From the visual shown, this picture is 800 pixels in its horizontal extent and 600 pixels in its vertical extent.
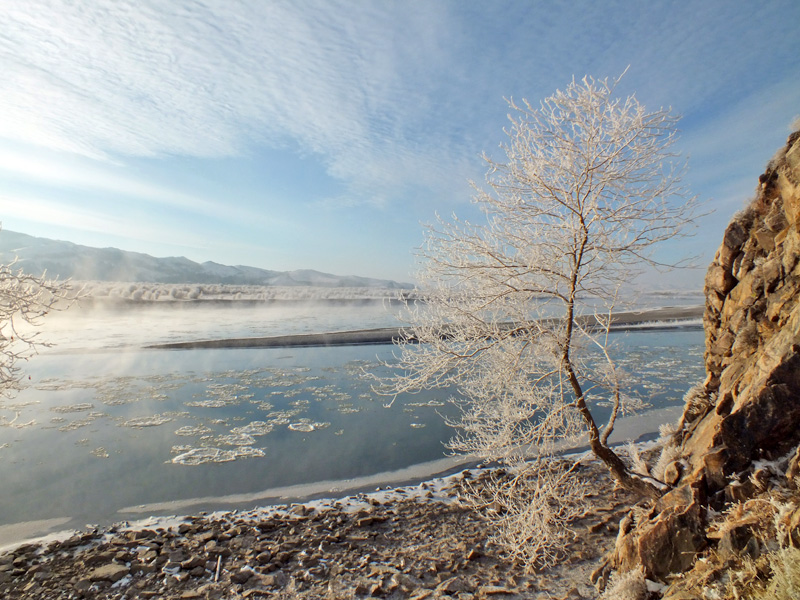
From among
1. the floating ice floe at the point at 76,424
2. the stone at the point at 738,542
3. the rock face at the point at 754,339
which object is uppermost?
the rock face at the point at 754,339

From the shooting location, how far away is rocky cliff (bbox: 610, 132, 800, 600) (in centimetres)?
336

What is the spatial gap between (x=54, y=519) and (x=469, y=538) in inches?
255

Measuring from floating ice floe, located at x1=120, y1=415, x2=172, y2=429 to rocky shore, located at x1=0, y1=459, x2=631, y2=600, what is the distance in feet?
17.6

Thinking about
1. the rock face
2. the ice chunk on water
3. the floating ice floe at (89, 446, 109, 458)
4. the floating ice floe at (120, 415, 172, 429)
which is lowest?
the floating ice floe at (89, 446, 109, 458)

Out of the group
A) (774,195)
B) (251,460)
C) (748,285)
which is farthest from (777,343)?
(251,460)

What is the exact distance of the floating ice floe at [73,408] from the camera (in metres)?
12.6

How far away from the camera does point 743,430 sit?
386 cm

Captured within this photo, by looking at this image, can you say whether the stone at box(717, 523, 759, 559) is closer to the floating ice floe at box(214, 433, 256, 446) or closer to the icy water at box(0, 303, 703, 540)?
the icy water at box(0, 303, 703, 540)

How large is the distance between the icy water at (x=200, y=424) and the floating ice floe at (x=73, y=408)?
28 mm

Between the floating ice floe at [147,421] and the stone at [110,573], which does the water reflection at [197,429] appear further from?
the stone at [110,573]

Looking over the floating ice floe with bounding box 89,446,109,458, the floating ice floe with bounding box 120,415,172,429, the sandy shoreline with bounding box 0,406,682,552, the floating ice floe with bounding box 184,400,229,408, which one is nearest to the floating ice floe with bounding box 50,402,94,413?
the floating ice floe with bounding box 120,415,172,429

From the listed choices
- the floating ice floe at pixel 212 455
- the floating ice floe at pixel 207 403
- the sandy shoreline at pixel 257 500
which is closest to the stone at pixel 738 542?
the sandy shoreline at pixel 257 500

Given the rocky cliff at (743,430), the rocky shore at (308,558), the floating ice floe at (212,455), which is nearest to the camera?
the rocky cliff at (743,430)

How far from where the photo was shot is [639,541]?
4086 mm
